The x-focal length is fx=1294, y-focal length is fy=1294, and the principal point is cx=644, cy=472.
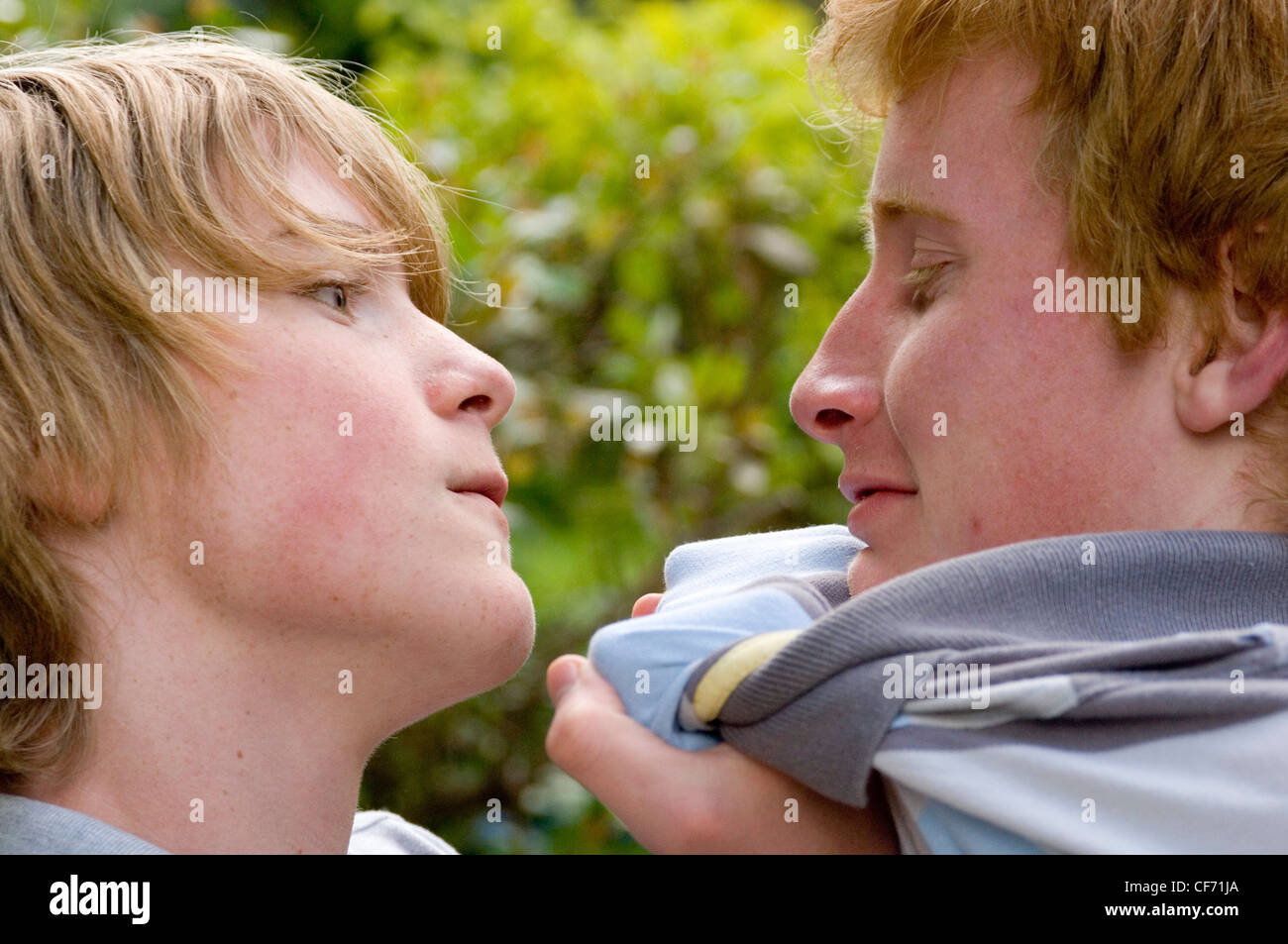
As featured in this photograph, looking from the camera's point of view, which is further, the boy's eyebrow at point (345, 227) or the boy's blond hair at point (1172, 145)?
the boy's eyebrow at point (345, 227)

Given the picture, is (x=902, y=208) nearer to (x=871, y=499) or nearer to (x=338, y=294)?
(x=871, y=499)

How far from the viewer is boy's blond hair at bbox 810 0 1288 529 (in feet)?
4.12

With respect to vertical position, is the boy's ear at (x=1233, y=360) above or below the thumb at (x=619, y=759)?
above

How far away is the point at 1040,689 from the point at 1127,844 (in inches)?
5.8

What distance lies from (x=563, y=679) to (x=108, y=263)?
0.68 meters

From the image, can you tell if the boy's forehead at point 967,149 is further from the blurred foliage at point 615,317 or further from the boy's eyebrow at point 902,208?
the blurred foliage at point 615,317

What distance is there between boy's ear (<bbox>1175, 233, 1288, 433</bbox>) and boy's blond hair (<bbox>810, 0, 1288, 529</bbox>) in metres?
0.01

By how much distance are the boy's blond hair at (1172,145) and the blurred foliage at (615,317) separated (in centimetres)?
159

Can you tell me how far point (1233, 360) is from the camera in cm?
126

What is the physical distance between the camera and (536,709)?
10.4ft

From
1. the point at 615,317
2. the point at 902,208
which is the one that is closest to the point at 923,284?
the point at 902,208

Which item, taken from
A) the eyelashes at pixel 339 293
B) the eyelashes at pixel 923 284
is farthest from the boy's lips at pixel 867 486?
the eyelashes at pixel 339 293

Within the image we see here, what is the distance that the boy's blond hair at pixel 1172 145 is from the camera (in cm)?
126

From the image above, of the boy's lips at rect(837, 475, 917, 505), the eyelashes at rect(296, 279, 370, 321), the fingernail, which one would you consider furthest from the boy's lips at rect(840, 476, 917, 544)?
the eyelashes at rect(296, 279, 370, 321)
